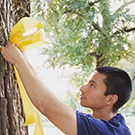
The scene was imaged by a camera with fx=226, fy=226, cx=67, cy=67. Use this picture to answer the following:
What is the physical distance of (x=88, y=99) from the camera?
2.60ft

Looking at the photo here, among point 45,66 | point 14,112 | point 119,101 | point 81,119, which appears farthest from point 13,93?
point 45,66

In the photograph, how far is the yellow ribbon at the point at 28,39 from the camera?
0.68 meters

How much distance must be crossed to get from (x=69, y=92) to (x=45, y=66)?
1.12 feet

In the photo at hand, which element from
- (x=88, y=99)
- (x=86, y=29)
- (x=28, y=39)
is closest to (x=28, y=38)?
(x=28, y=39)

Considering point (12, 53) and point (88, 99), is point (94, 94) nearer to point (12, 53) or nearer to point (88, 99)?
point (88, 99)

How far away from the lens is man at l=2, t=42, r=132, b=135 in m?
0.63

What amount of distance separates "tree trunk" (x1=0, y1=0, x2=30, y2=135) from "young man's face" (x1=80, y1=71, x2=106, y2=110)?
0.74 ft

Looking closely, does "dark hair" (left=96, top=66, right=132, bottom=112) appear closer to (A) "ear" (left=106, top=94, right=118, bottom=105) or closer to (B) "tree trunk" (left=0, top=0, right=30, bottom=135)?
(A) "ear" (left=106, top=94, right=118, bottom=105)

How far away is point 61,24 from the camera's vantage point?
1888 mm

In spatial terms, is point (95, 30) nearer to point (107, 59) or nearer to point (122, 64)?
point (107, 59)

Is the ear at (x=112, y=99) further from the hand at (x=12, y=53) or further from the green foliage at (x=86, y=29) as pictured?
the green foliage at (x=86, y=29)

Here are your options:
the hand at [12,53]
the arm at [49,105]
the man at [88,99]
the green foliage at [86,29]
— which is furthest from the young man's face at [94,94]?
the green foliage at [86,29]

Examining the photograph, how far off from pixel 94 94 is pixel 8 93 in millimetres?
294

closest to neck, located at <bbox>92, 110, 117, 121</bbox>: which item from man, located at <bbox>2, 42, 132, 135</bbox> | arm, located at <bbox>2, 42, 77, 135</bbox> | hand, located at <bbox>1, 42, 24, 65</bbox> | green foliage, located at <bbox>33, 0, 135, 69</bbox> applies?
man, located at <bbox>2, 42, 132, 135</bbox>
